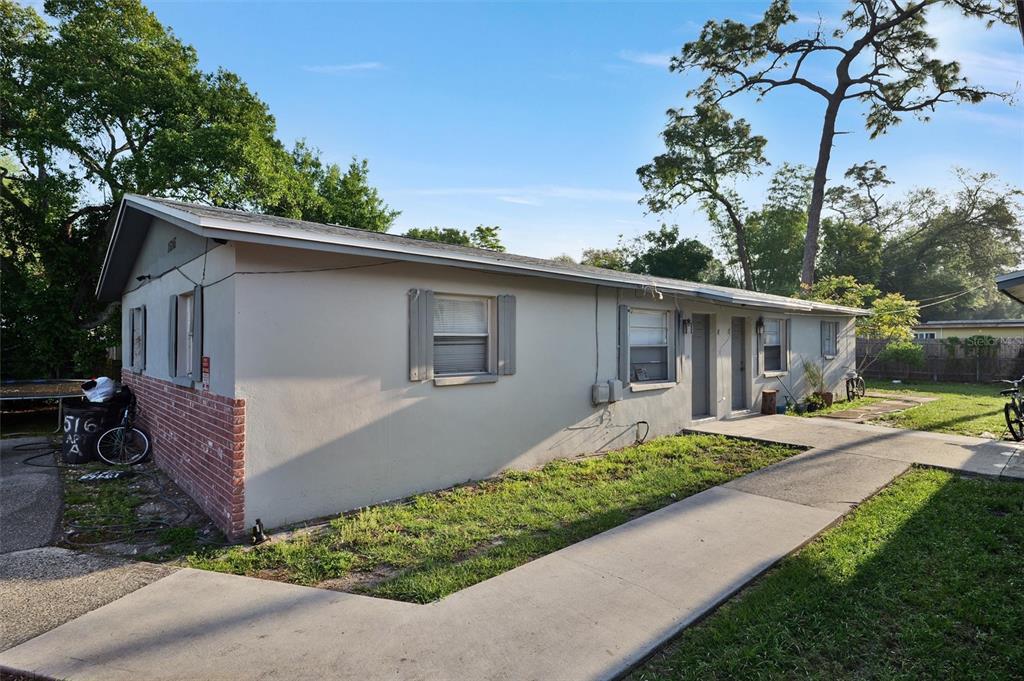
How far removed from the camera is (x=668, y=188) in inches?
1211

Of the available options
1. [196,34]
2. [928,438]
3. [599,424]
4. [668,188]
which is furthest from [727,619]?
[668,188]

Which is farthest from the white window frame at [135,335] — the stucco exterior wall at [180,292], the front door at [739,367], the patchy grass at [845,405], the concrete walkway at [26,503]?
the patchy grass at [845,405]

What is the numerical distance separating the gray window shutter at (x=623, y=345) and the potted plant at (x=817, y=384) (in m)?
6.73

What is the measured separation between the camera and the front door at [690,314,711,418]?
9.76 meters

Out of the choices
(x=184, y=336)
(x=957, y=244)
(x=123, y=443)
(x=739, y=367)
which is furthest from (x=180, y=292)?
(x=957, y=244)

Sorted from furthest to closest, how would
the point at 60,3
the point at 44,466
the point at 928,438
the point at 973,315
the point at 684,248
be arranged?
1. the point at 973,315
2. the point at 684,248
3. the point at 60,3
4. the point at 928,438
5. the point at 44,466

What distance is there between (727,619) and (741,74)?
28.0 metres

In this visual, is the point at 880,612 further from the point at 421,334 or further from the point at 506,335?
the point at 421,334

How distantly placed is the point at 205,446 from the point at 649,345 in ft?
21.8

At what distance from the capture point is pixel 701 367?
9859 mm

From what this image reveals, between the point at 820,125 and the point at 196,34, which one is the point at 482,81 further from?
the point at 820,125

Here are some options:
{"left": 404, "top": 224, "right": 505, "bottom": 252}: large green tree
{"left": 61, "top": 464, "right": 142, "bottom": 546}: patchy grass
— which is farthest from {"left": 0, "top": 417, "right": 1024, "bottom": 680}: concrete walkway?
{"left": 404, "top": 224, "right": 505, "bottom": 252}: large green tree

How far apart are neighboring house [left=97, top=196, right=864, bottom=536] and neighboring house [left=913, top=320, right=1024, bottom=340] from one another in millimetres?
21533

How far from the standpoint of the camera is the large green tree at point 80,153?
13047 millimetres
